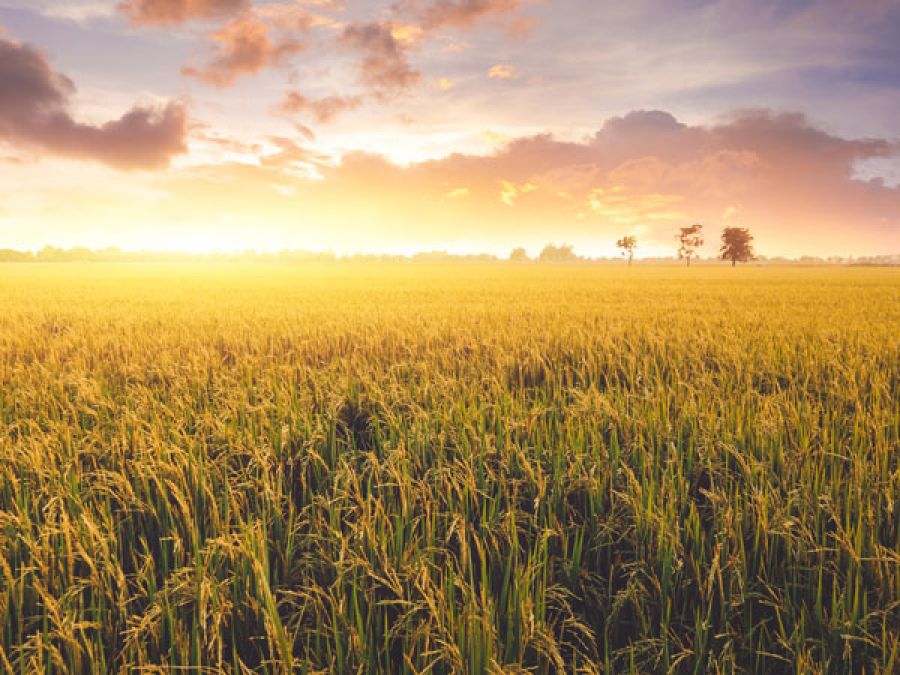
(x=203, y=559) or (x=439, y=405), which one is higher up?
(x=439, y=405)

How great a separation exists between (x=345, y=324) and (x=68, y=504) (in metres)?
7.46

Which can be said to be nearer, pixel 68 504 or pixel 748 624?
pixel 748 624

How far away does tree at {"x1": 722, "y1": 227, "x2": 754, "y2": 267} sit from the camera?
11256 cm

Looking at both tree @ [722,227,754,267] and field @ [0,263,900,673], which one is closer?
field @ [0,263,900,673]

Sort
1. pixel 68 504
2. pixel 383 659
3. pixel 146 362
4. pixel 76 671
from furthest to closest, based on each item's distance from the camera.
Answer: pixel 146 362 < pixel 68 504 < pixel 383 659 < pixel 76 671

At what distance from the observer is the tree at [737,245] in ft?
369

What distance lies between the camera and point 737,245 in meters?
113

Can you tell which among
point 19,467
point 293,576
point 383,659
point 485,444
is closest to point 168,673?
point 293,576

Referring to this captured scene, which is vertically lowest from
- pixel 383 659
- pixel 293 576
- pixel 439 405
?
A: pixel 383 659

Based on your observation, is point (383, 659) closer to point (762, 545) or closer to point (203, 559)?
point (203, 559)

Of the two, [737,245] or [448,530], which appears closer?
[448,530]

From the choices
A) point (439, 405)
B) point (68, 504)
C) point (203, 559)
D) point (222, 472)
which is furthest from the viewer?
point (439, 405)

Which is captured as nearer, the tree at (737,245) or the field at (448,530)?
the field at (448,530)

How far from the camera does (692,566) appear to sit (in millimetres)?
2143
